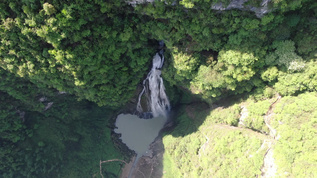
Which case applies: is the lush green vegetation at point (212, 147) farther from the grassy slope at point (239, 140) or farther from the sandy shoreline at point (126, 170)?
the sandy shoreline at point (126, 170)

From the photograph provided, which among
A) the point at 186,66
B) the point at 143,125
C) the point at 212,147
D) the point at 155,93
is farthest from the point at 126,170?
the point at 186,66

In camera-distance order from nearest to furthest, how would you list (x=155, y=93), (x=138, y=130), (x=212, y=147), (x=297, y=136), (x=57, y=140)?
(x=297, y=136), (x=212, y=147), (x=155, y=93), (x=57, y=140), (x=138, y=130)

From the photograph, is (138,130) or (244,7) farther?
(138,130)

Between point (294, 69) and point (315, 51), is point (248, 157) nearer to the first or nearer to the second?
Result: point (294, 69)

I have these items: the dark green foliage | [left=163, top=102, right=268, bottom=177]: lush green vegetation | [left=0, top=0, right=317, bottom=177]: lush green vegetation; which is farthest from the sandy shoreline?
the dark green foliage

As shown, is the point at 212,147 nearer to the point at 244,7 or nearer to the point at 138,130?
the point at 138,130

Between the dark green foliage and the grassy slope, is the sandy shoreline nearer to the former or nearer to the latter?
the grassy slope

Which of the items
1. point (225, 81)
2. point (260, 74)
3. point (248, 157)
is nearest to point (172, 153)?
point (248, 157)
